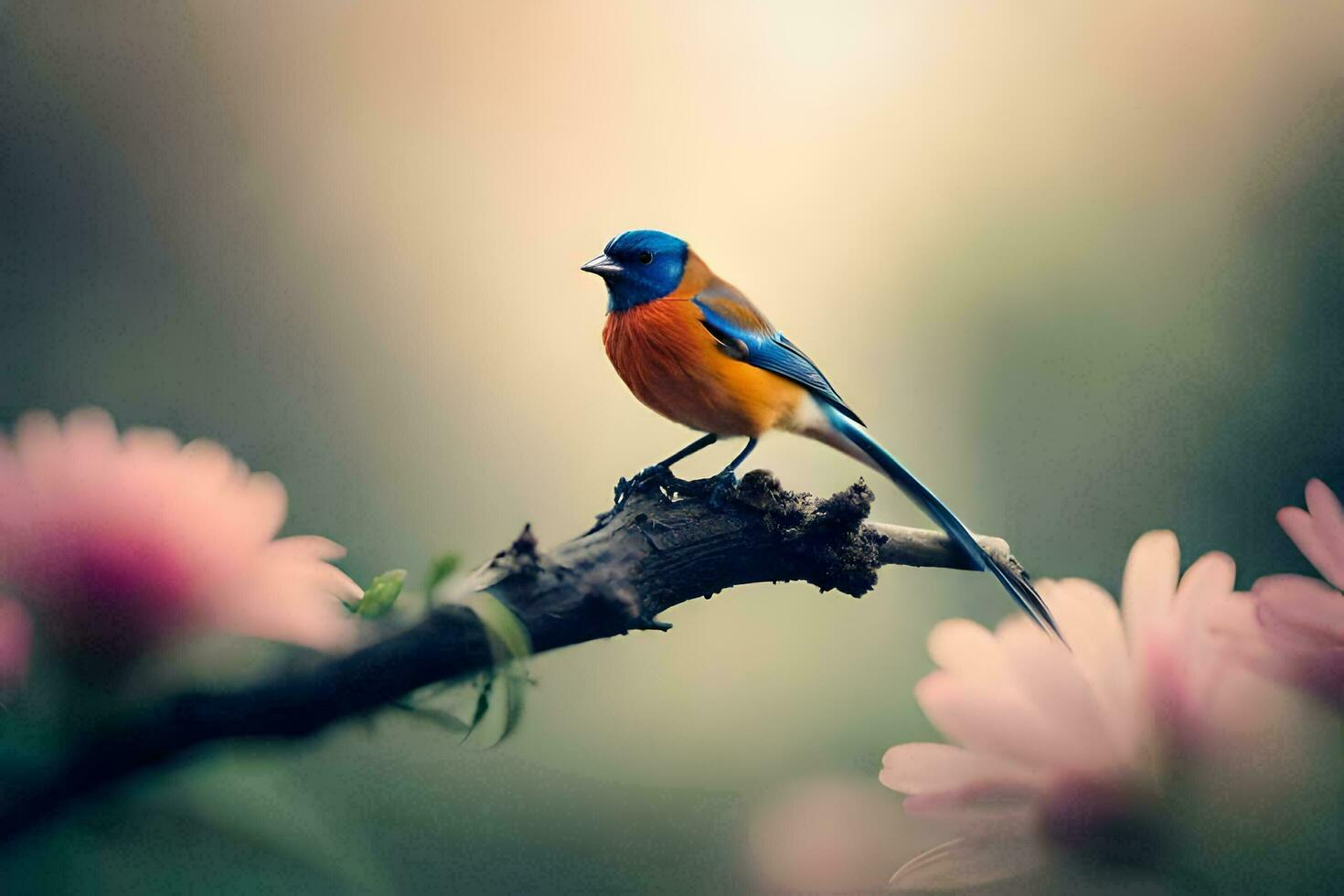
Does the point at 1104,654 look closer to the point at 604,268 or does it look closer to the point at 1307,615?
the point at 1307,615

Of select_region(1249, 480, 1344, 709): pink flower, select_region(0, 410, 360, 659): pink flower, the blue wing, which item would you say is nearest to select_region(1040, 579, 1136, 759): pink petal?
select_region(1249, 480, 1344, 709): pink flower

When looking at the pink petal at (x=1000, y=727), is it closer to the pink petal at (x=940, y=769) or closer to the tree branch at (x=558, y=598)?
the pink petal at (x=940, y=769)

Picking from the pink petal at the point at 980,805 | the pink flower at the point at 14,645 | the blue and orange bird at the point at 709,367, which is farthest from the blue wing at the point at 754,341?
the pink flower at the point at 14,645

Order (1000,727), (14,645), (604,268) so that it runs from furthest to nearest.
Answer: (604,268)
(1000,727)
(14,645)

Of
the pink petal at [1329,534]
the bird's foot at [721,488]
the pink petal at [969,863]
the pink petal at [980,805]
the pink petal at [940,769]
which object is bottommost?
the pink petal at [969,863]

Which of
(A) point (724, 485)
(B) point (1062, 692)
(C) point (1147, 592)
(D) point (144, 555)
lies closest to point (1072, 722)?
(B) point (1062, 692)

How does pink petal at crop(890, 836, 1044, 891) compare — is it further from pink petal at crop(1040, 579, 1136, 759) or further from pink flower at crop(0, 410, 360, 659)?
pink flower at crop(0, 410, 360, 659)
